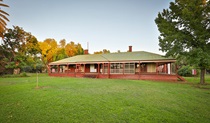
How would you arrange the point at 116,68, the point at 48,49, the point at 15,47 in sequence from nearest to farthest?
the point at 116,68, the point at 15,47, the point at 48,49

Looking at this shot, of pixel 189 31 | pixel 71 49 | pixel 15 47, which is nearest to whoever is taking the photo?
pixel 189 31

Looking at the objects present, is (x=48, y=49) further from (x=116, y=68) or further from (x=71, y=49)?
(x=116, y=68)

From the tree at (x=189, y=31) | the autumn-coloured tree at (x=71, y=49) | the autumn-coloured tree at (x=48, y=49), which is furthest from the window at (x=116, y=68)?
the autumn-coloured tree at (x=71, y=49)

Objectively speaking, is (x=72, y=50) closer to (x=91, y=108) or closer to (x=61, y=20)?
(x=61, y=20)

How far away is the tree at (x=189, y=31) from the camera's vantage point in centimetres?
1232

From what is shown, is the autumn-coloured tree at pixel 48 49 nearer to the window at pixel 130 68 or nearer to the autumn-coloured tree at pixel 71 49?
the autumn-coloured tree at pixel 71 49

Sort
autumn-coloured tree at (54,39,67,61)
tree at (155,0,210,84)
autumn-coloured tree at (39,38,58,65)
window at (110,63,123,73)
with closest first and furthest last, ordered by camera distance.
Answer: tree at (155,0,210,84) → window at (110,63,123,73) → autumn-coloured tree at (54,39,67,61) → autumn-coloured tree at (39,38,58,65)

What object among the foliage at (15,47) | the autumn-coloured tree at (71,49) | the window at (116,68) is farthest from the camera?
the autumn-coloured tree at (71,49)

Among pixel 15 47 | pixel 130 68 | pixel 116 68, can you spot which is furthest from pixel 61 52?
pixel 130 68

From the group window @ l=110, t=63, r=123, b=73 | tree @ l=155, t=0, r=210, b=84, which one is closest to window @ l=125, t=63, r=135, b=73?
window @ l=110, t=63, r=123, b=73

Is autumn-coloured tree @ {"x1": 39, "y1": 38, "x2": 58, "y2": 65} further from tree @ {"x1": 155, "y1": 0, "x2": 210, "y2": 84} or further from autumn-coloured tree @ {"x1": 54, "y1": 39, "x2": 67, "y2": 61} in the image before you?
tree @ {"x1": 155, "y1": 0, "x2": 210, "y2": 84}

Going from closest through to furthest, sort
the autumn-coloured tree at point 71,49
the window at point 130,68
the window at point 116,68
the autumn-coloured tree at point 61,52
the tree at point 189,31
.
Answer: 1. the tree at point 189,31
2. the window at point 130,68
3. the window at point 116,68
4. the autumn-coloured tree at point 61,52
5. the autumn-coloured tree at point 71,49

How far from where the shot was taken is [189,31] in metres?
13.9

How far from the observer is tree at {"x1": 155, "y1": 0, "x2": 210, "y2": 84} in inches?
485
